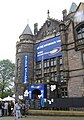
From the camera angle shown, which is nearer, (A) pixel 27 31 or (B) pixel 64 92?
(B) pixel 64 92

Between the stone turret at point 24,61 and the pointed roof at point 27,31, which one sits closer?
the stone turret at point 24,61

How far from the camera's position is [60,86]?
40656 mm

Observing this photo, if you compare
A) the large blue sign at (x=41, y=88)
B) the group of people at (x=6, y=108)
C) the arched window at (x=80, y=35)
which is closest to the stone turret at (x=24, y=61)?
the large blue sign at (x=41, y=88)

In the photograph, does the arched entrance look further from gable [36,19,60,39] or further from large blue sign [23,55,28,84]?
gable [36,19,60,39]

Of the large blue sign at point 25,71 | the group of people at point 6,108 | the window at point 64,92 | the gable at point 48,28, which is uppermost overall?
the gable at point 48,28

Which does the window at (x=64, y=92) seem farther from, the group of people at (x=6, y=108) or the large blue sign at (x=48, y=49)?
the group of people at (x=6, y=108)

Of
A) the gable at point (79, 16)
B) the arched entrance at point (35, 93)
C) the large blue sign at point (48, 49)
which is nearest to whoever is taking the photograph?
the gable at point (79, 16)

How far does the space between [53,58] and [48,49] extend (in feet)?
7.42

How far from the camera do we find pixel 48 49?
149 ft

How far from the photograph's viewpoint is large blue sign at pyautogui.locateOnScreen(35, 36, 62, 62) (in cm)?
4347

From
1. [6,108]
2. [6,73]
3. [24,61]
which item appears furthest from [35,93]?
[6,73]

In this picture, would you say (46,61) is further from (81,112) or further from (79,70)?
(81,112)

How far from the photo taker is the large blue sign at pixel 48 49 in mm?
43469

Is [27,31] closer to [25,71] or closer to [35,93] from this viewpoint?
[25,71]
